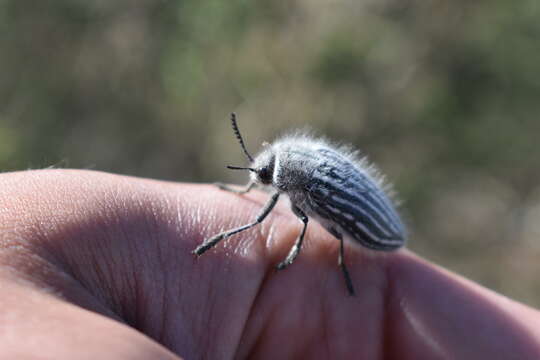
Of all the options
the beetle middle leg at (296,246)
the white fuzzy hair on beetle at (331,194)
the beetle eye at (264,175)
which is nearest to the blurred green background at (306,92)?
the white fuzzy hair on beetle at (331,194)

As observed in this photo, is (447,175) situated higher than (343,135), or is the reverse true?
(343,135)

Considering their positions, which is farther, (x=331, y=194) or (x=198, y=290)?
(x=331, y=194)

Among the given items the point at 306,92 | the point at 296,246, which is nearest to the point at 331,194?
the point at 296,246

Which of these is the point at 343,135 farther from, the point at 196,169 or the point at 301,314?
the point at 301,314

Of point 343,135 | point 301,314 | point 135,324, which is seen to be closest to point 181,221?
point 135,324

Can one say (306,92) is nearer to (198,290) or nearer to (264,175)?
(264,175)

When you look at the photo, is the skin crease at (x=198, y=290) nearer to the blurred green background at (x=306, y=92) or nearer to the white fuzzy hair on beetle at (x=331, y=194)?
the white fuzzy hair on beetle at (x=331, y=194)

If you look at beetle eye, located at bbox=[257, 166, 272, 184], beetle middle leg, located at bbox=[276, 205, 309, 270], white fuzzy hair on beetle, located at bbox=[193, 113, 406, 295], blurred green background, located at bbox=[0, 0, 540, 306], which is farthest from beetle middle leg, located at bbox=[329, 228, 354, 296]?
blurred green background, located at bbox=[0, 0, 540, 306]

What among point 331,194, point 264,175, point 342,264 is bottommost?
point 342,264
